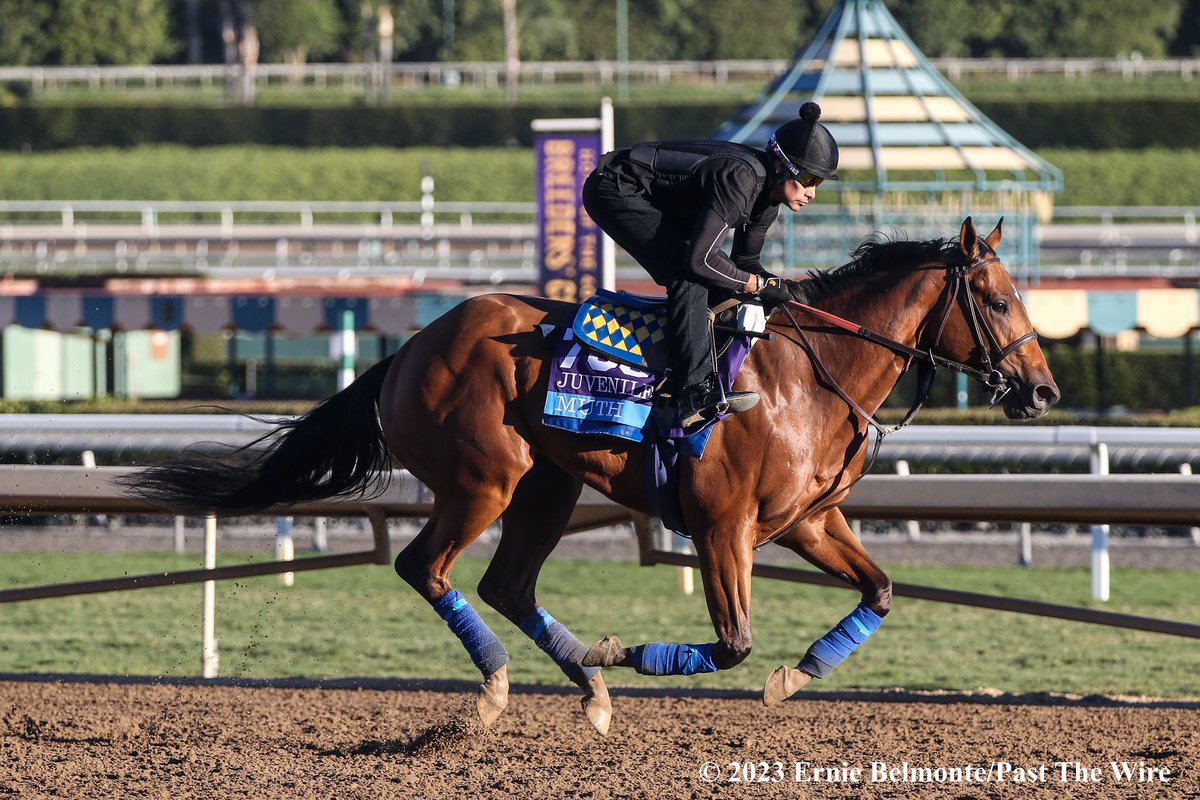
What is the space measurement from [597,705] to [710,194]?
5.04 ft

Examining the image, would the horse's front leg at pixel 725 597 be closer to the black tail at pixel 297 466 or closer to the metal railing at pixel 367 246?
the black tail at pixel 297 466

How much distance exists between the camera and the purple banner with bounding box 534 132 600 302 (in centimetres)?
1098

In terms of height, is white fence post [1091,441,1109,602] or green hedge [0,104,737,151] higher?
green hedge [0,104,737,151]

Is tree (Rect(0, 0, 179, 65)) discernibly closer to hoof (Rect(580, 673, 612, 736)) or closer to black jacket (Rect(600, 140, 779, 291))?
black jacket (Rect(600, 140, 779, 291))

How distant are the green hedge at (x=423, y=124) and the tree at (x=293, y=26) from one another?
987 centimetres

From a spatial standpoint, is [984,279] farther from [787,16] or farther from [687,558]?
[787,16]

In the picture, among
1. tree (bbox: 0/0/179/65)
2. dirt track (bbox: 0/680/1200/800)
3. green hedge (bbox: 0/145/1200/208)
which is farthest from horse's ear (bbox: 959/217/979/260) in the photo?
tree (bbox: 0/0/179/65)

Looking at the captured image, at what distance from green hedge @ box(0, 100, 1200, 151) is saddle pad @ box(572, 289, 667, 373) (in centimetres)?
3184

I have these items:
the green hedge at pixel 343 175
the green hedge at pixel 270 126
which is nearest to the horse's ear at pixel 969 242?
the green hedge at pixel 343 175

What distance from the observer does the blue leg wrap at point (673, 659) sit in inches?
180

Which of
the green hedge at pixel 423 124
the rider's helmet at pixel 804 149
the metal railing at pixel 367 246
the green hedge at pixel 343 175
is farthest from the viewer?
the green hedge at pixel 423 124

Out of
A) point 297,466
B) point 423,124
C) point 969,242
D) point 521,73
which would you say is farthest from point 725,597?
point 521,73

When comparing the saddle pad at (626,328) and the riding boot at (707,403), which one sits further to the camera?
the saddle pad at (626,328)

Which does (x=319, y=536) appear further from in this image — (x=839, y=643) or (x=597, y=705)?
(x=839, y=643)
